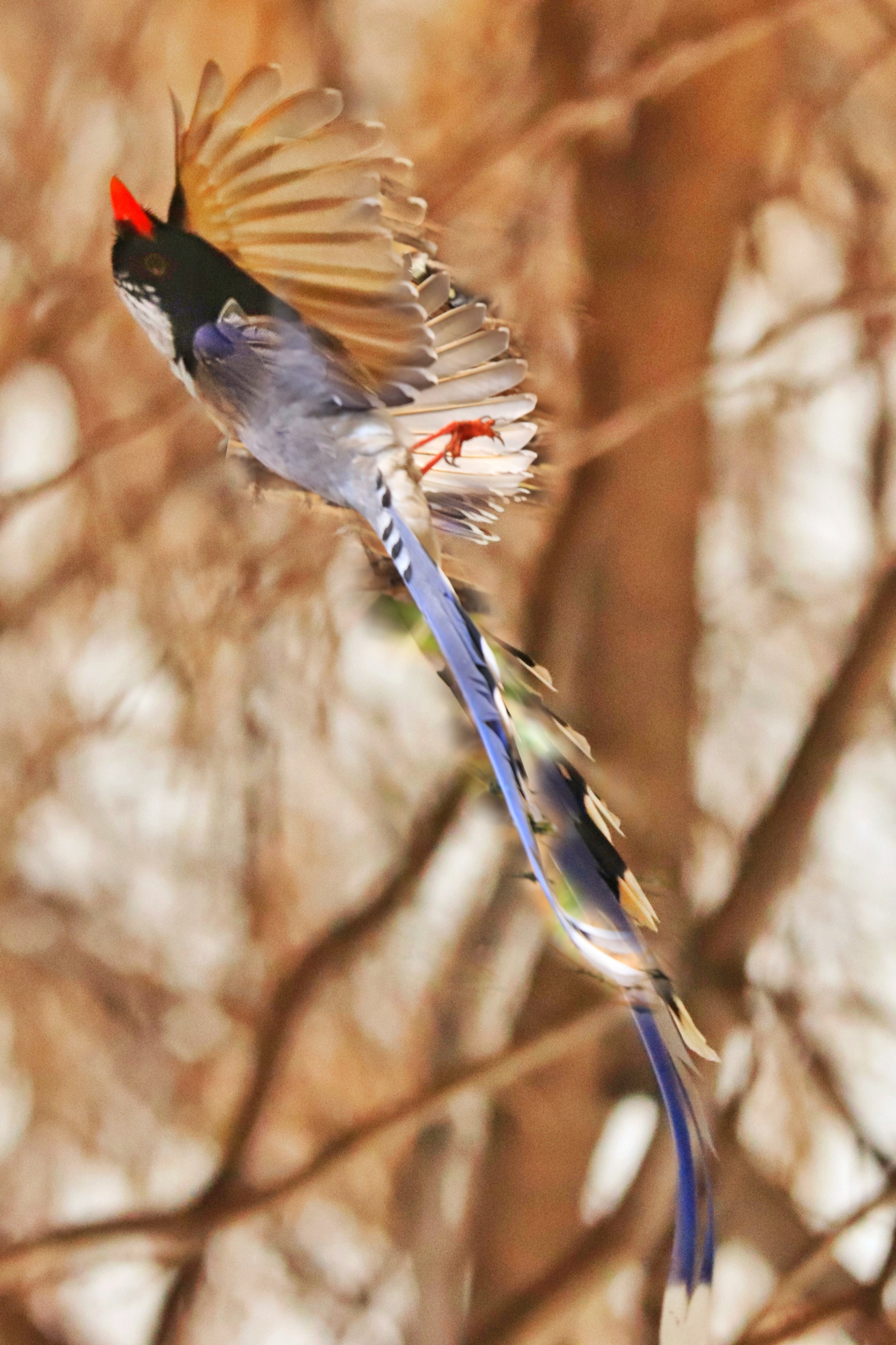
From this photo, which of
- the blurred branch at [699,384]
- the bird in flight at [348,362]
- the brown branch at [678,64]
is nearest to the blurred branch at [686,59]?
the brown branch at [678,64]

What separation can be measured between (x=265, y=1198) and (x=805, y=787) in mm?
376

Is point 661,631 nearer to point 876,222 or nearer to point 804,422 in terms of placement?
point 804,422

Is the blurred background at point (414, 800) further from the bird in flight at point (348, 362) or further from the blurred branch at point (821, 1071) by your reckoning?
the bird in flight at point (348, 362)

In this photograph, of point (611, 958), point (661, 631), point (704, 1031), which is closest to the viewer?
point (611, 958)

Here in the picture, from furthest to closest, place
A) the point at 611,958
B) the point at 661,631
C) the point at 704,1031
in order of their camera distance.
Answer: the point at 661,631 < the point at 704,1031 < the point at 611,958

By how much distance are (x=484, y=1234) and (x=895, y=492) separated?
49 cm

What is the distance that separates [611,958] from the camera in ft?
1.25

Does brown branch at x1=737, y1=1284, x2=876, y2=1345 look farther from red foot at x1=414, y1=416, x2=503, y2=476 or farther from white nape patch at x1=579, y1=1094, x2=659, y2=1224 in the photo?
red foot at x1=414, y1=416, x2=503, y2=476

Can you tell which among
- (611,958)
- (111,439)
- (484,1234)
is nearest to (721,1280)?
(484,1234)

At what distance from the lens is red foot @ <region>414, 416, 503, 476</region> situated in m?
0.42

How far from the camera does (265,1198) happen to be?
0.55m

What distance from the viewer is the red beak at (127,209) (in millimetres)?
399

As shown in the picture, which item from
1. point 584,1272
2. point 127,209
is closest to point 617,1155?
point 584,1272

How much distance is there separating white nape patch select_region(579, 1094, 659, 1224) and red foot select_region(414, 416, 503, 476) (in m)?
0.35
